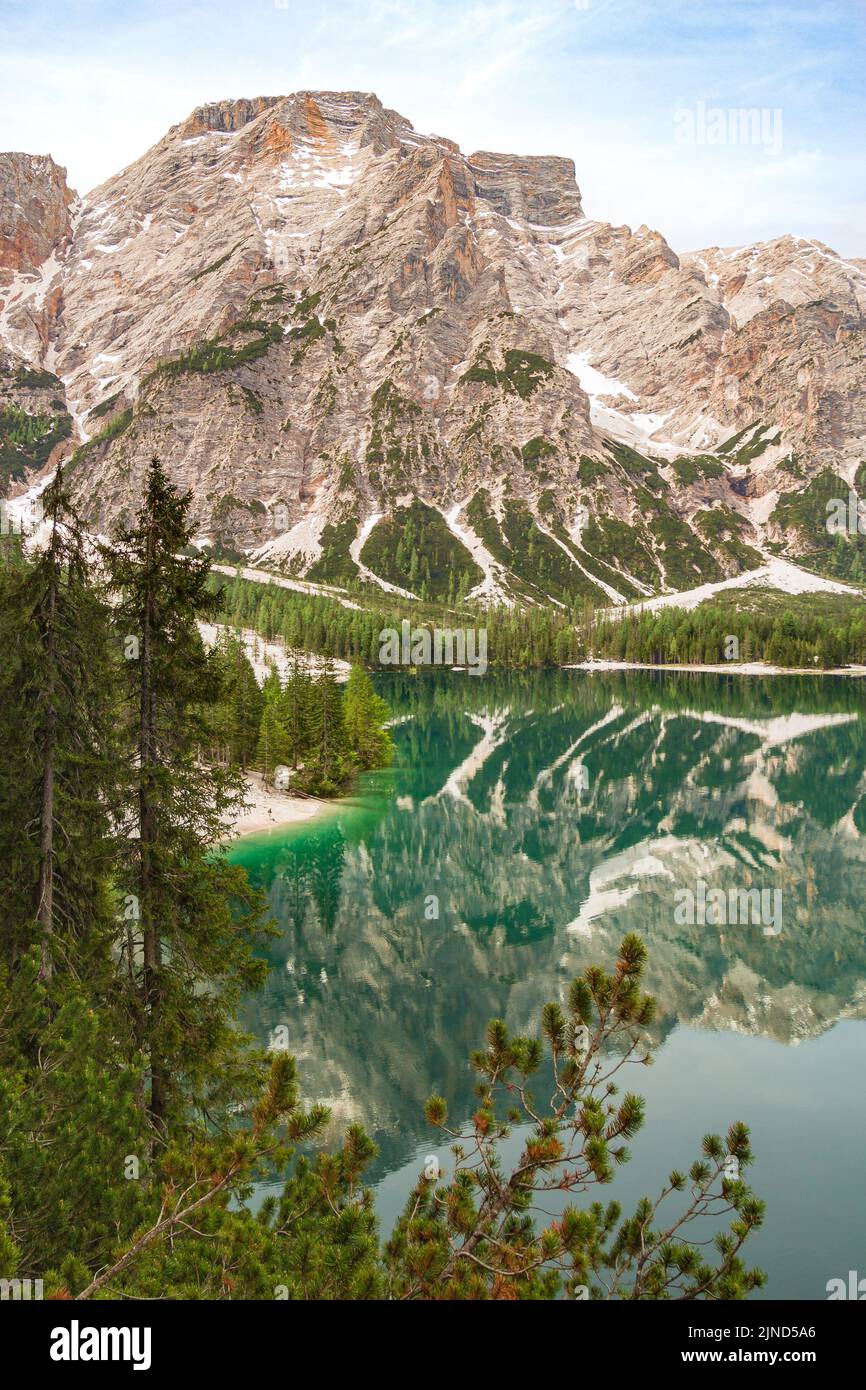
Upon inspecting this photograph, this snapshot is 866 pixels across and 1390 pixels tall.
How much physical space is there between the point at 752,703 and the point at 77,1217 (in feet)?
484

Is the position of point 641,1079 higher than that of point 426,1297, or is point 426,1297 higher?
point 426,1297

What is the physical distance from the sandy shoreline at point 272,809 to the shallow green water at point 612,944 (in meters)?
2.13

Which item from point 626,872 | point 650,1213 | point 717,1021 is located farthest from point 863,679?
point 650,1213

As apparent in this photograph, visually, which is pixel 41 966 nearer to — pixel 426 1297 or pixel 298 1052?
pixel 426 1297

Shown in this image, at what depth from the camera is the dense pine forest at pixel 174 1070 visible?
9266 millimetres

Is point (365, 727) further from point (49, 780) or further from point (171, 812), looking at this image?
point (171, 812)

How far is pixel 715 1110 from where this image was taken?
26.1m

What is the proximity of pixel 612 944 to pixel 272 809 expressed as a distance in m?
33.2

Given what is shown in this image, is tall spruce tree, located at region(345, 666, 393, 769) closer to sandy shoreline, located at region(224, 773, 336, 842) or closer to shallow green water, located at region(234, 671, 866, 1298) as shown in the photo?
shallow green water, located at region(234, 671, 866, 1298)

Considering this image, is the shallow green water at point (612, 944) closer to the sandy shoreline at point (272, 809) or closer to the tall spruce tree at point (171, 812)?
the sandy shoreline at point (272, 809)

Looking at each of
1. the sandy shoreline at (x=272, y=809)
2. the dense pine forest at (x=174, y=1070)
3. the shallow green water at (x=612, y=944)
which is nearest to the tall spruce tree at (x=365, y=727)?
the shallow green water at (x=612, y=944)

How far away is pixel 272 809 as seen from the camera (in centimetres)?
6506

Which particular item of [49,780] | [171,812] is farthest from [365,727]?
[171,812]

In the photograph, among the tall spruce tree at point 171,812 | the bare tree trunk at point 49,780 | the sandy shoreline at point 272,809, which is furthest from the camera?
the sandy shoreline at point 272,809
